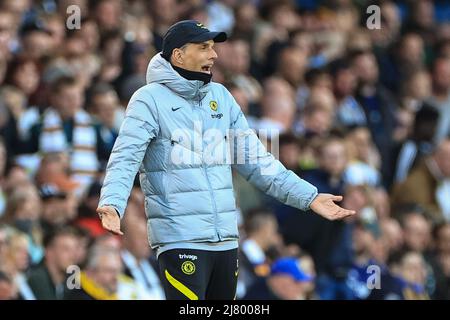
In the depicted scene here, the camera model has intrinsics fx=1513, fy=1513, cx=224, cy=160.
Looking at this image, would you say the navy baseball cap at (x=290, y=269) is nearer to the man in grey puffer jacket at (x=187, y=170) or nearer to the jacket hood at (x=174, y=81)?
the man in grey puffer jacket at (x=187, y=170)

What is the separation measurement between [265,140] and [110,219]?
5.82m

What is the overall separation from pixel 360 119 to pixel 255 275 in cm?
344

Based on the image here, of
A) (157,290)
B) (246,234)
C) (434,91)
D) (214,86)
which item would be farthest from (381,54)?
(214,86)

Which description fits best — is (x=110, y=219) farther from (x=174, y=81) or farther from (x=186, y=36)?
(x=186, y=36)

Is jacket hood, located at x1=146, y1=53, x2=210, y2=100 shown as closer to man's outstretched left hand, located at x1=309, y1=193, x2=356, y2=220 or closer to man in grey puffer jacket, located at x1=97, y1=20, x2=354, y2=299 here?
man in grey puffer jacket, located at x1=97, y1=20, x2=354, y2=299

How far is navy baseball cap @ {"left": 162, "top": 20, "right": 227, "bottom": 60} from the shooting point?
7.47m

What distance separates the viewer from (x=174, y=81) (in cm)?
748

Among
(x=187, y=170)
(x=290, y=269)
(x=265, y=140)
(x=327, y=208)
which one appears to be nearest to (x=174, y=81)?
(x=187, y=170)

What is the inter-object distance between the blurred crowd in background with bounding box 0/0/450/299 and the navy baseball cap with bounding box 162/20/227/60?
283cm

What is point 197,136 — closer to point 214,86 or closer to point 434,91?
point 214,86

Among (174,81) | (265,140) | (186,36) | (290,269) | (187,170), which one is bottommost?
(290,269)

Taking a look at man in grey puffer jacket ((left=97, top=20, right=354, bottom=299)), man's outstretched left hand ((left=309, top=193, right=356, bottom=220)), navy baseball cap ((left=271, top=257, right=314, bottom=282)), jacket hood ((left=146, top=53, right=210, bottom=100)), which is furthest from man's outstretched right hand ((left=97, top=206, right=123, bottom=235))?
navy baseball cap ((left=271, top=257, right=314, bottom=282))

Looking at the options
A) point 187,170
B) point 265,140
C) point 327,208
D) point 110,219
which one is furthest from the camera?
point 265,140
